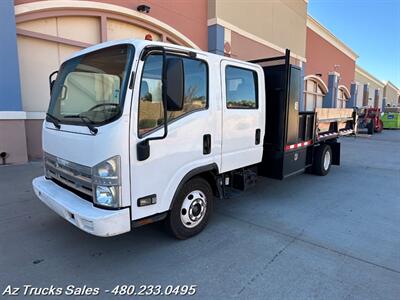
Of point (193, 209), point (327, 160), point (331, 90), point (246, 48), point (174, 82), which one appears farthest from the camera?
point (331, 90)

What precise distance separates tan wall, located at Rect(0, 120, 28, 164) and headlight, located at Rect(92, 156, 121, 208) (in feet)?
18.8

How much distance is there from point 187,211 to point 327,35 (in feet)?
87.4

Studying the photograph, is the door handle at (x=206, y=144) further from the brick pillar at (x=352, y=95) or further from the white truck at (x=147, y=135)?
the brick pillar at (x=352, y=95)

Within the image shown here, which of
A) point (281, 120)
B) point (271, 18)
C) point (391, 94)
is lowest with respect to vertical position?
point (281, 120)

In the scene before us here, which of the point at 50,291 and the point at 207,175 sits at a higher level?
the point at 207,175

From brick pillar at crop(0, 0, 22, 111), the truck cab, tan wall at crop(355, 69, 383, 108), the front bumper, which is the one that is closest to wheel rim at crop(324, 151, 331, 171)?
the truck cab

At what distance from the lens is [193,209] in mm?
3654

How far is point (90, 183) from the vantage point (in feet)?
9.37

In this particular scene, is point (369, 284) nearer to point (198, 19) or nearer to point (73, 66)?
point (73, 66)

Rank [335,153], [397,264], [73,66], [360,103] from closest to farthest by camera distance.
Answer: [397,264] → [73,66] → [335,153] → [360,103]

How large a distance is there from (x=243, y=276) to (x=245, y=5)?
44.7 feet

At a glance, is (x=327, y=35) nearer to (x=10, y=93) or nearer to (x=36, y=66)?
(x=36, y=66)

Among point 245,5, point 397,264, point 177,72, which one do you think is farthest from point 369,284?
point 245,5

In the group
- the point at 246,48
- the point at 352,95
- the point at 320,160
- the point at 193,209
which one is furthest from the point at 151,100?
the point at 352,95
